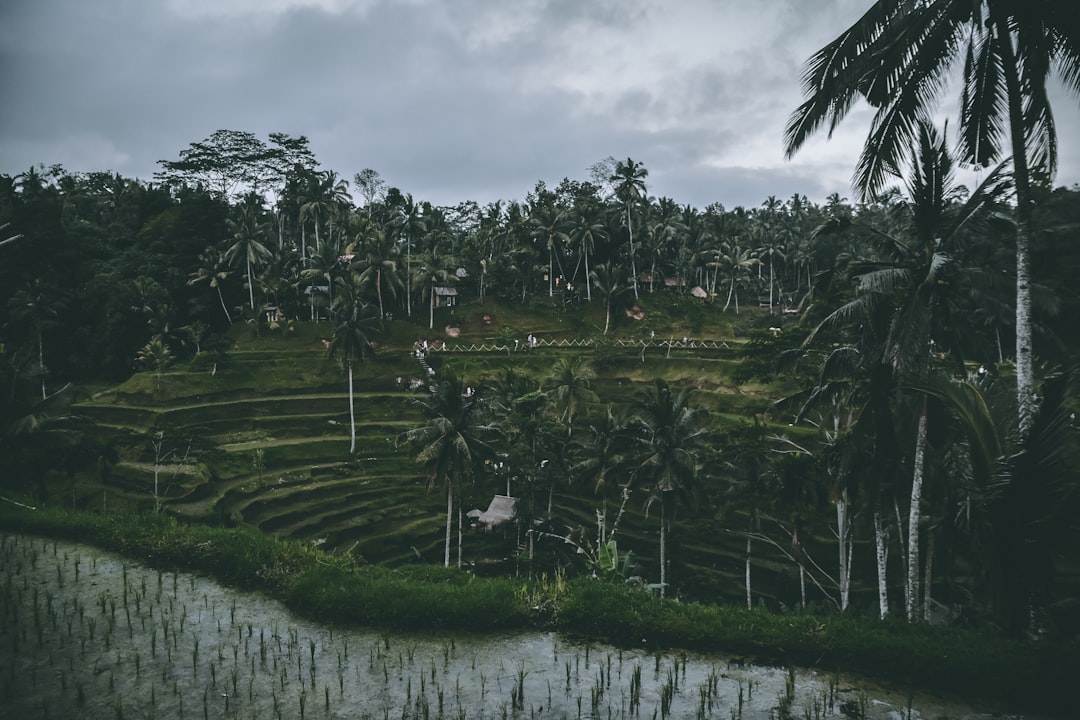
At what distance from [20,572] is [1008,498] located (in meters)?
16.8

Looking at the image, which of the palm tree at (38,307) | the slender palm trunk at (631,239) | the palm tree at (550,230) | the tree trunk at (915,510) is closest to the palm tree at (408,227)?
the palm tree at (550,230)

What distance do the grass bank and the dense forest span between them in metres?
1.16

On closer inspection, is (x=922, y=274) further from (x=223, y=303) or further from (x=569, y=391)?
(x=223, y=303)

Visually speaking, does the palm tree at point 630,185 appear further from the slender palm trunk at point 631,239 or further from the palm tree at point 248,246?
the palm tree at point 248,246

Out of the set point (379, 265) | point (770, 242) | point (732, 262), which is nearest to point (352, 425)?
point (379, 265)

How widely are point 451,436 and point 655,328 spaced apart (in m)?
39.5

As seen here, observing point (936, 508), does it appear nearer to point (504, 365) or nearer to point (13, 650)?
point (13, 650)

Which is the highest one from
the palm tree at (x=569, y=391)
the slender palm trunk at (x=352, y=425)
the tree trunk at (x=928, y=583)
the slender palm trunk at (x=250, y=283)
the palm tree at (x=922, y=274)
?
the slender palm trunk at (x=250, y=283)

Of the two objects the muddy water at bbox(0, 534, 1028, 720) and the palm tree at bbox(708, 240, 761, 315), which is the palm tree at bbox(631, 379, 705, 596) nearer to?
the muddy water at bbox(0, 534, 1028, 720)

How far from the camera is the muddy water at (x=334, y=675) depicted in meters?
8.16

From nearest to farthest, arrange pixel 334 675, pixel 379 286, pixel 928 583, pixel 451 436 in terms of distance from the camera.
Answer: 1. pixel 334 675
2. pixel 928 583
3. pixel 451 436
4. pixel 379 286

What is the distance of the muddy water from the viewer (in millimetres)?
8156

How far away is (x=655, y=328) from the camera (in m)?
64.1

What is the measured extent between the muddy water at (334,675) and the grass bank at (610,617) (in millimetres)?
374
